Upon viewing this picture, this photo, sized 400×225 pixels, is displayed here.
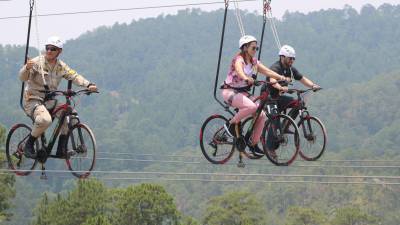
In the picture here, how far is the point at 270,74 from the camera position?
2033 cm

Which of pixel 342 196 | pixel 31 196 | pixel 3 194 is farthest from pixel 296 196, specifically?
pixel 3 194

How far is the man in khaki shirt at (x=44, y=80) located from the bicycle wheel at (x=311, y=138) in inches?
181

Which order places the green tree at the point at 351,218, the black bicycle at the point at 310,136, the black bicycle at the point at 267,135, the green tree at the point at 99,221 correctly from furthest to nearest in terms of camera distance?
the green tree at the point at 351,218 → the green tree at the point at 99,221 → the black bicycle at the point at 310,136 → the black bicycle at the point at 267,135

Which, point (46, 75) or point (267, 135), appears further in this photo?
point (267, 135)

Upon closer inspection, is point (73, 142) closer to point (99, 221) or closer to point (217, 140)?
point (217, 140)

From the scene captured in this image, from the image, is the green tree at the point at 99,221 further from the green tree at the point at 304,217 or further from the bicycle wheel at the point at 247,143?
the bicycle wheel at the point at 247,143

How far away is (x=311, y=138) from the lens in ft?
73.1

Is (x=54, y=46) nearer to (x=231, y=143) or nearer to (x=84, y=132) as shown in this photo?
(x=84, y=132)

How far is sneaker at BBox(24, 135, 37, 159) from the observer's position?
838 inches

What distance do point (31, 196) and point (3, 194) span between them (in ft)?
416

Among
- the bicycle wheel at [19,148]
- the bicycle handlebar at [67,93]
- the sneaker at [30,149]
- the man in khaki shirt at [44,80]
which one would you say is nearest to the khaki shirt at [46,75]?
the man in khaki shirt at [44,80]

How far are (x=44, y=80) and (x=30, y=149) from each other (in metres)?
1.87

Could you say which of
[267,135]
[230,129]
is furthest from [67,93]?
[267,135]

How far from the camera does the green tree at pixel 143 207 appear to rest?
9562 centimetres
